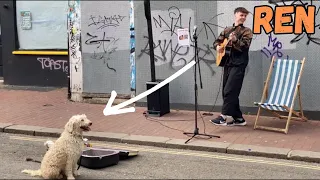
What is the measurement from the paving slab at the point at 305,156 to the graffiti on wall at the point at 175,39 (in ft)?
10.2

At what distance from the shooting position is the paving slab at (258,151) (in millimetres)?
6469

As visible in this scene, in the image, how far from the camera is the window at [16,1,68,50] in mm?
12711

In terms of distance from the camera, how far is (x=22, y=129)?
26.9 ft

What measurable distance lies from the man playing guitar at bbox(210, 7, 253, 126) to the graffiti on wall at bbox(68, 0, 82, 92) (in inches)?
142

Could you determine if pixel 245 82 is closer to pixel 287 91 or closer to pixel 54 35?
pixel 287 91

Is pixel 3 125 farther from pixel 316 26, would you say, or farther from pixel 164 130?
pixel 316 26

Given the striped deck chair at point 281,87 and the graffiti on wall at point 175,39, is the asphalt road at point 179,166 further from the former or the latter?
the graffiti on wall at point 175,39

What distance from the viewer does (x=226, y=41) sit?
8.02 m

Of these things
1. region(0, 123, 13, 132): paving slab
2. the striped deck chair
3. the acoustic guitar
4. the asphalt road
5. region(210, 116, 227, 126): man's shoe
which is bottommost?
the asphalt road

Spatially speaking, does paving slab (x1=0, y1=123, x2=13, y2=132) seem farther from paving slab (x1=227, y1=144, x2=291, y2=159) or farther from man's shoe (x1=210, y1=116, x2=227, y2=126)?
paving slab (x1=227, y1=144, x2=291, y2=159)

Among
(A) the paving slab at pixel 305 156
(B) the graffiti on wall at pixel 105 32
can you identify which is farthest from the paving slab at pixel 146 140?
(B) the graffiti on wall at pixel 105 32

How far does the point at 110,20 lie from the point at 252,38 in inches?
124

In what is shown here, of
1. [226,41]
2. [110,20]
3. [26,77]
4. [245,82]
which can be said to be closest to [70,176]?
[226,41]

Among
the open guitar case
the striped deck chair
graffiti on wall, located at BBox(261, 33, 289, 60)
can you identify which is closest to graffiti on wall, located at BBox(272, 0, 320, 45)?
graffiti on wall, located at BBox(261, 33, 289, 60)
